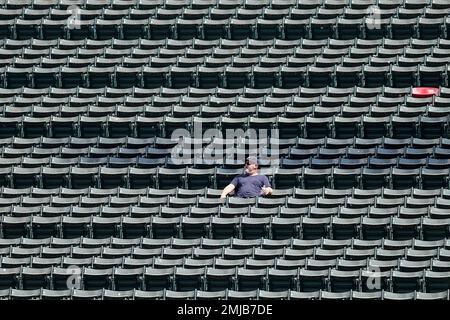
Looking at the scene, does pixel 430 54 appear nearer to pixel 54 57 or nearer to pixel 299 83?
pixel 299 83

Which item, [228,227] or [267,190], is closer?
[267,190]

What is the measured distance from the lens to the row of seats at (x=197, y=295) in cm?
2020

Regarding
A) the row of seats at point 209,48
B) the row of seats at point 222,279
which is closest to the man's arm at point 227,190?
the row of seats at point 222,279

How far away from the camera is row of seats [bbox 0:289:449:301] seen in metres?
20.2

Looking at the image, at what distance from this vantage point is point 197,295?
20.6 meters

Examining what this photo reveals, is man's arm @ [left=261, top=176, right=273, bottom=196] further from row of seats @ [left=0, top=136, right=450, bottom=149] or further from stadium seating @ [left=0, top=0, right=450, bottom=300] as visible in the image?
row of seats @ [left=0, top=136, right=450, bottom=149]

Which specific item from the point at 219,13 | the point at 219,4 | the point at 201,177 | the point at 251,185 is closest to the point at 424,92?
the point at 201,177

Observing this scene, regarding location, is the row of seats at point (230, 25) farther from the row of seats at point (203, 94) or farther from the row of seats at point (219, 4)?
the row of seats at point (203, 94)

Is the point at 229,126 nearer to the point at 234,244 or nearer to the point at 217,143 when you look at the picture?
the point at 217,143

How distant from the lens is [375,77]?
977 inches

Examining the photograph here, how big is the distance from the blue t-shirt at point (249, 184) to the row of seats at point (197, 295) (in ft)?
4.62

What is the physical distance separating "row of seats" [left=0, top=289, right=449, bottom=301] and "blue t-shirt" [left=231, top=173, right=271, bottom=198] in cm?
141

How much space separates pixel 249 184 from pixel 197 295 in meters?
1.58

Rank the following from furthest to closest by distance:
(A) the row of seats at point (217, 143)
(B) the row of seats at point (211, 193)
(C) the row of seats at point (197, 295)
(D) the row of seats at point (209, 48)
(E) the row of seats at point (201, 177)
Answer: (D) the row of seats at point (209, 48), (A) the row of seats at point (217, 143), (E) the row of seats at point (201, 177), (B) the row of seats at point (211, 193), (C) the row of seats at point (197, 295)
